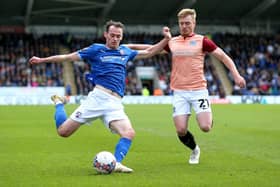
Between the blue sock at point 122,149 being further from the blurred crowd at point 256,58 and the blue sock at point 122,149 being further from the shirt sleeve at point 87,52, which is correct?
the blurred crowd at point 256,58

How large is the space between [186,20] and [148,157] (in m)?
2.99

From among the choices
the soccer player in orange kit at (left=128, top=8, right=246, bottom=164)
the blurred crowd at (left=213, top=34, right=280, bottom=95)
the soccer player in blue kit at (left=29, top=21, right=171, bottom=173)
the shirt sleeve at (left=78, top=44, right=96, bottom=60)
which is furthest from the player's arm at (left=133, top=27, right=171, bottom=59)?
the blurred crowd at (left=213, top=34, right=280, bottom=95)

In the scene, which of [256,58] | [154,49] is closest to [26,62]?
[256,58]

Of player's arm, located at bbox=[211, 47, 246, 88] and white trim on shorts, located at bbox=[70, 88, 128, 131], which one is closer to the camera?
white trim on shorts, located at bbox=[70, 88, 128, 131]

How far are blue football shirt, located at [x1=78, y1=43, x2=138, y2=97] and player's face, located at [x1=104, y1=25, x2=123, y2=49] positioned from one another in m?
0.12

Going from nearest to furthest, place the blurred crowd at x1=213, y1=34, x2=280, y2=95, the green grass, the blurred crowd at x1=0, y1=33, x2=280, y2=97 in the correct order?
the green grass < the blurred crowd at x1=0, y1=33, x2=280, y2=97 < the blurred crowd at x1=213, y1=34, x2=280, y2=95

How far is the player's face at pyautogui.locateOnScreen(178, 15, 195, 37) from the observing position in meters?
10.6

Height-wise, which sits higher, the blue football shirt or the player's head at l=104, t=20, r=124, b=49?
the player's head at l=104, t=20, r=124, b=49

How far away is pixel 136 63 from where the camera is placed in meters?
52.2

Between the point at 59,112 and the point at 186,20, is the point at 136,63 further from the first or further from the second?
the point at 59,112

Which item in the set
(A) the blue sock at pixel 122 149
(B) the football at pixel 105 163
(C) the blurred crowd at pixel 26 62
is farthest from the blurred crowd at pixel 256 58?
(B) the football at pixel 105 163

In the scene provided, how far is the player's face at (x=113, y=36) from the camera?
32.4ft

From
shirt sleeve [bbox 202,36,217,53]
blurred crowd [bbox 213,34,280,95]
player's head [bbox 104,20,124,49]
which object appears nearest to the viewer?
player's head [bbox 104,20,124,49]

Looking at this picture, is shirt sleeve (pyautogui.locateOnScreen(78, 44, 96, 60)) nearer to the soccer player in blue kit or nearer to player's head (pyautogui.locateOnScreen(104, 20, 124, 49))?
the soccer player in blue kit
